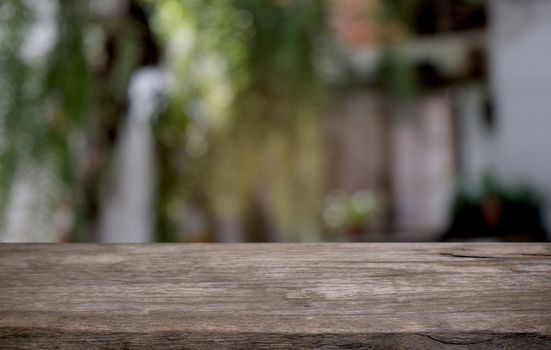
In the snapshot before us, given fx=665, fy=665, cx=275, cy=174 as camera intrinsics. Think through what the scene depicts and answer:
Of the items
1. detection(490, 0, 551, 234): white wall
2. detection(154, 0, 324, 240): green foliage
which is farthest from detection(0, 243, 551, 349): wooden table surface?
detection(490, 0, 551, 234): white wall

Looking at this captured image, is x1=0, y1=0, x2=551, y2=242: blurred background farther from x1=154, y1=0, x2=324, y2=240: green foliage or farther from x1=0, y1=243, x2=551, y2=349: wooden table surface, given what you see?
x1=0, y1=243, x2=551, y2=349: wooden table surface

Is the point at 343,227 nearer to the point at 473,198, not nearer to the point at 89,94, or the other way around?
the point at 473,198

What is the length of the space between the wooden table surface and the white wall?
2584 millimetres

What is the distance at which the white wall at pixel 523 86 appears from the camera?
281 cm

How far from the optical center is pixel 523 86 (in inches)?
119

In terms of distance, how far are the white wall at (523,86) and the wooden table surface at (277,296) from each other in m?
2.58

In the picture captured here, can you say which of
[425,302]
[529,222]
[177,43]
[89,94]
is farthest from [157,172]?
[529,222]

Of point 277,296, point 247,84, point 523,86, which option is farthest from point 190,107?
point 523,86

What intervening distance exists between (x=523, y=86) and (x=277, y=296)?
9.84 ft

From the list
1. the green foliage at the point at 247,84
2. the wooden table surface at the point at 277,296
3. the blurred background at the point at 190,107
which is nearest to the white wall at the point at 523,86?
the blurred background at the point at 190,107

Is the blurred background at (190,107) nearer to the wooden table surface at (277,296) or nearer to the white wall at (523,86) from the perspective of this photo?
the wooden table surface at (277,296)

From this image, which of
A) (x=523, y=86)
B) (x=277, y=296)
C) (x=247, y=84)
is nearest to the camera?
(x=277, y=296)

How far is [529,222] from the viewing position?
8.68 feet

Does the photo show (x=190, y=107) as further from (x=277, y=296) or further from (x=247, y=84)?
(x=277, y=296)
